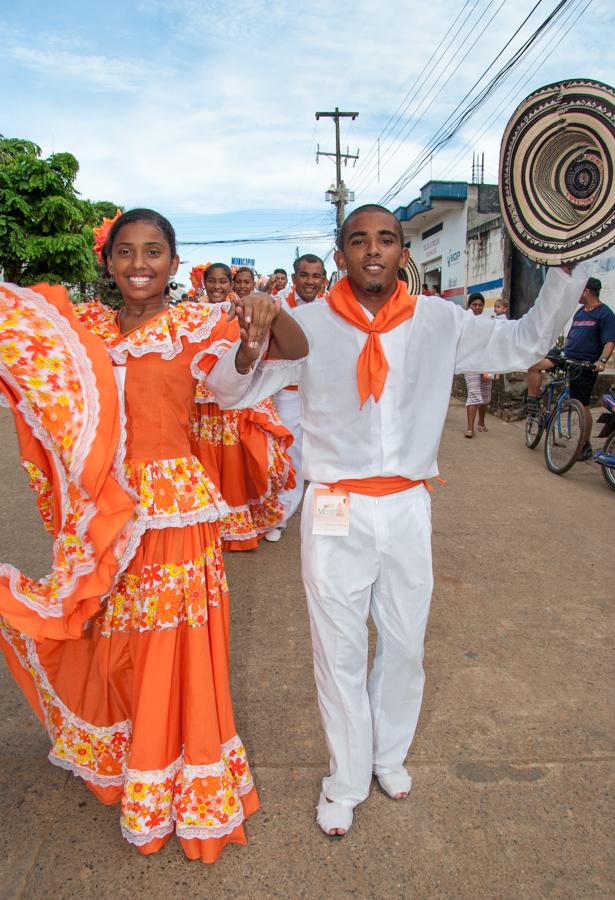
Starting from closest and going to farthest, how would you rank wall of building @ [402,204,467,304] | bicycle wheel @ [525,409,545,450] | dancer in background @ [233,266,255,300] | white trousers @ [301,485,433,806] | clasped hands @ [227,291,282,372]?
clasped hands @ [227,291,282,372]
white trousers @ [301,485,433,806]
dancer in background @ [233,266,255,300]
bicycle wheel @ [525,409,545,450]
wall of building @ [402,204,467,304]

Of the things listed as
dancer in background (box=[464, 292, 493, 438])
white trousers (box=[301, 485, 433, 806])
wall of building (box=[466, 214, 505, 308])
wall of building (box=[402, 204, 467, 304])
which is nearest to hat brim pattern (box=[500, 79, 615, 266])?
white trousers (box=[301, 485, 433, 806])

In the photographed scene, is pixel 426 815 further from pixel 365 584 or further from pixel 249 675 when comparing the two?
pixel 249 675

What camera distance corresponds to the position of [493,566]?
474cm

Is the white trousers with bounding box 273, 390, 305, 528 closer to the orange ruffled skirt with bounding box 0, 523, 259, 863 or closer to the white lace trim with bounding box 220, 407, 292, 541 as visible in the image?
the white lace trim with bounding box 220, 407, 292, 541

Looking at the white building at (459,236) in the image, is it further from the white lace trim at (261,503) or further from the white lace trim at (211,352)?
the white lace trim at (211,352)

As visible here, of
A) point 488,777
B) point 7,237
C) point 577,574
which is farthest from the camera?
point 7,237

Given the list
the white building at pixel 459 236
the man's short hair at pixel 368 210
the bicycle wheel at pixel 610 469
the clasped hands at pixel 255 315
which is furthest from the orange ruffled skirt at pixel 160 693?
the white building at pixel 459 236

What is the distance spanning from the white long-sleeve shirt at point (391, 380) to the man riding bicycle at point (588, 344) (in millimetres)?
5003

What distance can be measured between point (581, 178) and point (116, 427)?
154cm

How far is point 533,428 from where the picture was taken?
9008mm

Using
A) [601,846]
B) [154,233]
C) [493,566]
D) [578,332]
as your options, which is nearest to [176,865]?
[601,846]

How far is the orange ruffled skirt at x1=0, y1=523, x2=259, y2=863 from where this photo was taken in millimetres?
2199

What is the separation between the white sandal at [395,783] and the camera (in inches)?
98.6

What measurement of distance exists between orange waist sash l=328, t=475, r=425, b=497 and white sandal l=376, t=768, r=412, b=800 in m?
1.07
